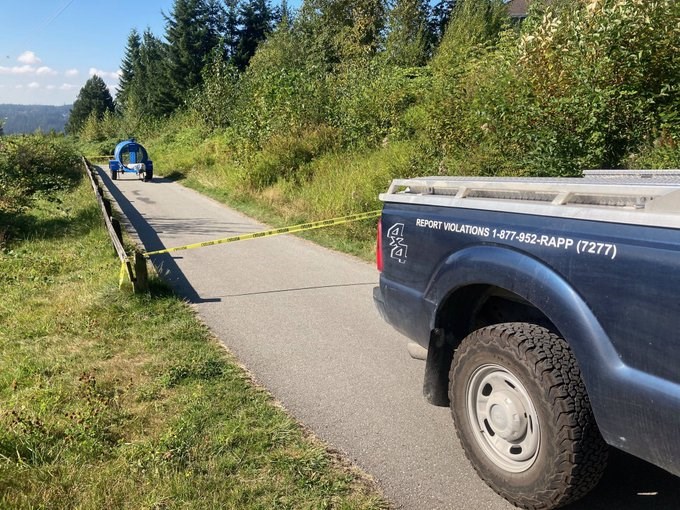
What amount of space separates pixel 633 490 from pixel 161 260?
7.71 metres

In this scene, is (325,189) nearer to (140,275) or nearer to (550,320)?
(140,275)

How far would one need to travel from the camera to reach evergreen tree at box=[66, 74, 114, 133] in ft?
310

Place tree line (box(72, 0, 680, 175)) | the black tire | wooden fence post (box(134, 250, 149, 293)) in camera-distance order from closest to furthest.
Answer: the black tire
wooden fence post (box(134, 250, 149, 293))
tree line (box(72, 0, 680, 175))

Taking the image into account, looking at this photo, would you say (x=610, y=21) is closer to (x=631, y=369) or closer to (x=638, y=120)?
(x=638, y=120)

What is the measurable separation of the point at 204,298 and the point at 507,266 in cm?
494

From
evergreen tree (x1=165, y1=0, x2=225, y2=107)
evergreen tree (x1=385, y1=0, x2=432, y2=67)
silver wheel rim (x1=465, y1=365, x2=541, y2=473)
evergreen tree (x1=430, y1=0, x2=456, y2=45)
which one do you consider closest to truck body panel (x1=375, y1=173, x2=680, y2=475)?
silver wheel rim (x1=465, y1=365, x2=541, y2=473)

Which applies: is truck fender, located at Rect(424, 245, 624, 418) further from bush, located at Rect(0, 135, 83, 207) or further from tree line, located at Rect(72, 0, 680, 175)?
bush, located at Rect(0, 135, 83, 207)

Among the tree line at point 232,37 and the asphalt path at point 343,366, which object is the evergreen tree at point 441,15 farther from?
the asphalt path at point 343,366

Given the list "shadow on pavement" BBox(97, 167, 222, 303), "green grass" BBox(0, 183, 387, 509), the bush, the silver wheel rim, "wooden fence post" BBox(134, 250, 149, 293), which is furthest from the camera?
the bush

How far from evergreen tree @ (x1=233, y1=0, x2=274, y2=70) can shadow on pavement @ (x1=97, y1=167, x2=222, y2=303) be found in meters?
48.5

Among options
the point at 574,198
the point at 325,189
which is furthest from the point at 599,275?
the point at 325,189

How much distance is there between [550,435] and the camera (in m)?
2.47

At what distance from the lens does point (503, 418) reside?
2.76m

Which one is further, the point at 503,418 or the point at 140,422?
the point at 140,422
